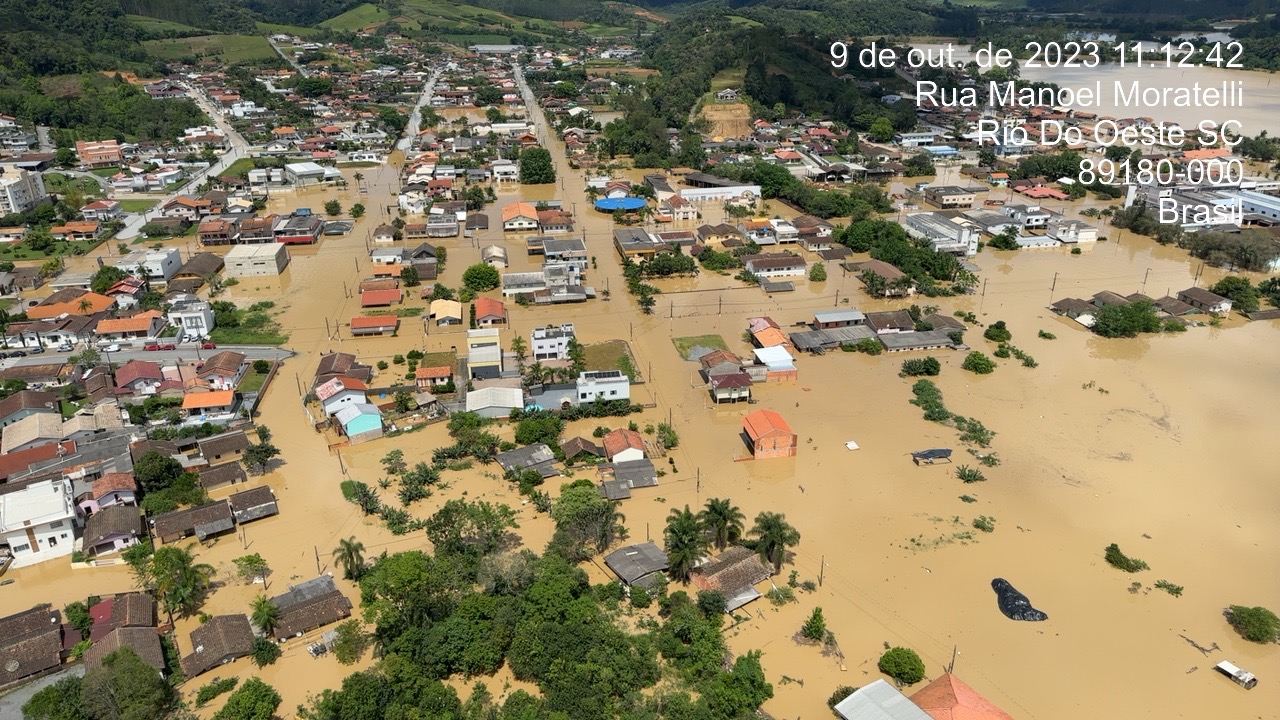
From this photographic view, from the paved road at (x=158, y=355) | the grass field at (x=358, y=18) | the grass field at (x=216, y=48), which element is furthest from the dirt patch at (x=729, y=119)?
the grass field at (x=358, y=18)

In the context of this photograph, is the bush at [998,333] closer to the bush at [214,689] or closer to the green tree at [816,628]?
the green tree at [816,628]

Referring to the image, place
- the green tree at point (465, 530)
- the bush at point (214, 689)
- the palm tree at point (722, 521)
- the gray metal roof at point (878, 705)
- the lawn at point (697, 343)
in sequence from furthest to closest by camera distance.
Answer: the lawn at point (697, 343)
the green tree at point (465, 530)
the palm tree at point (722, 521)
the bush at point (214, 689)
the gray metal roof at point (878, 705)

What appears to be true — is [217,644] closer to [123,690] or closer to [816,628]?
[123,690]

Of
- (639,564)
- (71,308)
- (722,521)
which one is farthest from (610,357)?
(71,308)

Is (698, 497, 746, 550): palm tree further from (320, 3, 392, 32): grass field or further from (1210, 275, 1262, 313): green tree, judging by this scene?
(320, 3, 392, 32): grass field

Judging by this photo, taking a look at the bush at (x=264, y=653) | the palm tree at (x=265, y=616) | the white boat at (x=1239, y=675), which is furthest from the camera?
the palm tree at (x=265, y=616)
